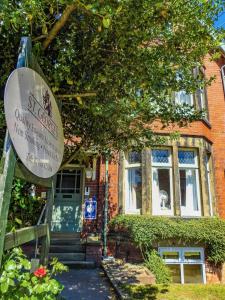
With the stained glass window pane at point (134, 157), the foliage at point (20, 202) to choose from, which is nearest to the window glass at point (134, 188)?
the stained glass window pane at point (134, 157)

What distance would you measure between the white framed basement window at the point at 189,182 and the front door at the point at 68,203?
3.44m

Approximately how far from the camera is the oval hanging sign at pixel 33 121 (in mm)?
1865

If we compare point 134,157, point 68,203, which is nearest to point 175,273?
point 134,157

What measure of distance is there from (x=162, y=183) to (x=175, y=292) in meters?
3.72

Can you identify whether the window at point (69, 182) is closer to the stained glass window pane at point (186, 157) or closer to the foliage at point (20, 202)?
the stained glass window pane at point (186, 157)

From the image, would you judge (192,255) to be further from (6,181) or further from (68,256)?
(6,181)

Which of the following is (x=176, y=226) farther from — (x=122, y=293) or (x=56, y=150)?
(x=56, y=150)

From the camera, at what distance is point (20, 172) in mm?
2025

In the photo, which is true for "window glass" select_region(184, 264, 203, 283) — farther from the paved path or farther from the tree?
the tree

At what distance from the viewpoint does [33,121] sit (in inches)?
86.3

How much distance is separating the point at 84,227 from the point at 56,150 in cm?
608

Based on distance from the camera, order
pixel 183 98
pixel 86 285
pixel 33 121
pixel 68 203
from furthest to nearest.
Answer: pixel 183 98, pixel 68 203, pixel 86 285, pixel 33 121

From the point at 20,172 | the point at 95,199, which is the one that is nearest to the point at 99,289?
the point at 95,199

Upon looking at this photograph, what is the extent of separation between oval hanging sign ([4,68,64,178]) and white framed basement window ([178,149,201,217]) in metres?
6.55
